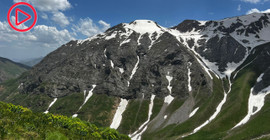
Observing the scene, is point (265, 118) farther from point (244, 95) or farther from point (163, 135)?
point (163, 135)

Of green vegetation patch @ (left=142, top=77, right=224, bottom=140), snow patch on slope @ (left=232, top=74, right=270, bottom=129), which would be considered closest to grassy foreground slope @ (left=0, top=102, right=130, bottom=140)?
green vegetation patch @ (left=142, top=77, right=224, bottom=140)

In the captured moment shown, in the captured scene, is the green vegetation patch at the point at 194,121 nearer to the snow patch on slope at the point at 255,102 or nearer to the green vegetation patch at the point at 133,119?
the green vegetation patch at the point at 133,119

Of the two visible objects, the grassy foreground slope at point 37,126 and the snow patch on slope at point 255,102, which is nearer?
the grassy foreground slope at point 37,126

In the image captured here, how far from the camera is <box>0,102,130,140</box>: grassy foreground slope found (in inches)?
587

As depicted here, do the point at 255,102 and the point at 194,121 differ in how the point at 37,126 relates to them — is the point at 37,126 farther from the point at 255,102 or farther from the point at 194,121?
the point at 255,102

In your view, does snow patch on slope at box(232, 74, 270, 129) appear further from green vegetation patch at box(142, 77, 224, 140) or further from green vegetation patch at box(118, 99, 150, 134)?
green vegetation patch at box(118, 99, 150, 134)

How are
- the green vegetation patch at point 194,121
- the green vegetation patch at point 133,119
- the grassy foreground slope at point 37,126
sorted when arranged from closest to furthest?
the grassy foreground slope at point 37,126
the green vegetation patch at point 194,121
the green vegetation patch at point 133,119

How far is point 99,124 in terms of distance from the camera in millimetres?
183625

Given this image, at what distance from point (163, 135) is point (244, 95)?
91519 mm

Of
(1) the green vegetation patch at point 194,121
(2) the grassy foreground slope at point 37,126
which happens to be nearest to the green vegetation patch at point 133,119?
(1) the green vegetation patch at point 194,121

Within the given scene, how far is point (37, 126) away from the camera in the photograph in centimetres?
2078

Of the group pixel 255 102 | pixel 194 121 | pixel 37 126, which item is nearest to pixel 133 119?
pixel 194 121

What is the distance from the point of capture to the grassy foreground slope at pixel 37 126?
14.9 m

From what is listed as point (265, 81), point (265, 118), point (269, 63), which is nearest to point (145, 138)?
point (265, 118)
